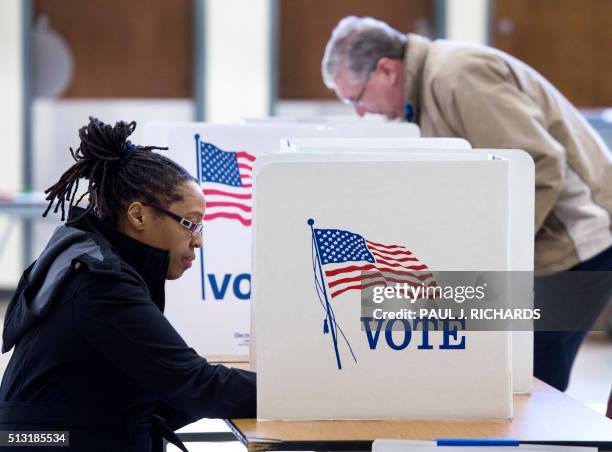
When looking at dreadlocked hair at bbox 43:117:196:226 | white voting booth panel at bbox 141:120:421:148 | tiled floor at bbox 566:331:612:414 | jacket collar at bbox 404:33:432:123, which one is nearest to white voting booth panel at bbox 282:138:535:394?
dreadlocked hair at bbox 43:117:196:226

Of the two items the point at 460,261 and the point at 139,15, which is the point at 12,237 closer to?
the point at 139,15

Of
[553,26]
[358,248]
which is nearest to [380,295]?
[358,248]

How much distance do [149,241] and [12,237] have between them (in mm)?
5550

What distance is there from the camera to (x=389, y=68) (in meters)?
3.05

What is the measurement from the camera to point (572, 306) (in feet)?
8.91

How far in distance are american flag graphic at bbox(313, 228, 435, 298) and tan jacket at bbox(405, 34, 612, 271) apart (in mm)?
953

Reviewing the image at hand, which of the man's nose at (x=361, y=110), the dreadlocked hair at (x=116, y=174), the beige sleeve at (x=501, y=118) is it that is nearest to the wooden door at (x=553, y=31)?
the man's nose at (x=361, y=110)

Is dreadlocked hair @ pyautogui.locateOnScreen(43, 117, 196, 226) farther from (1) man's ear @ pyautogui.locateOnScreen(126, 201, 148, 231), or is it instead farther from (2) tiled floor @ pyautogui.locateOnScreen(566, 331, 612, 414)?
(2) tiled floor @ pyautogui.locateOnScreen(566, 331, 612, 414)

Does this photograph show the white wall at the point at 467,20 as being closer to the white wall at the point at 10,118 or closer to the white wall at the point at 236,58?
the white wall at the point at 236,58

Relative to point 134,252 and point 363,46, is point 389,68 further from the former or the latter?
point 134,252

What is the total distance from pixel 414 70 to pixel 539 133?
0.45m

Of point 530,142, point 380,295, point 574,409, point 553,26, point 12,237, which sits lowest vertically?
point 12,237

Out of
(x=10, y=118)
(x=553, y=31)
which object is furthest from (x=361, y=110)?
(x=10, y=118)

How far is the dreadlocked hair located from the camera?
192cm
